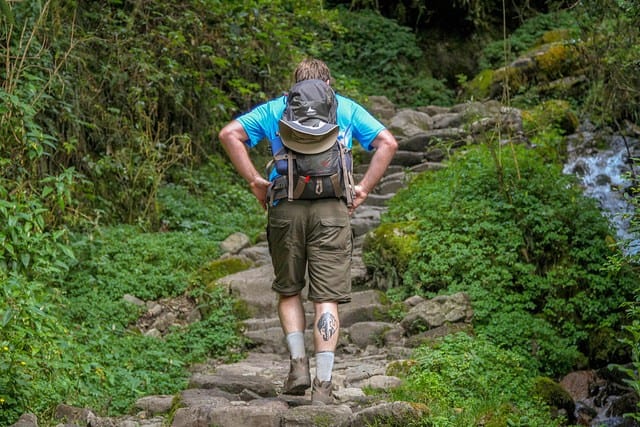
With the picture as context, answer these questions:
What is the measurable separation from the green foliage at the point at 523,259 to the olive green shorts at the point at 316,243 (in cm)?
234

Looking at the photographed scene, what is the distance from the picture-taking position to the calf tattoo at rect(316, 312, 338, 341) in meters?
4.58

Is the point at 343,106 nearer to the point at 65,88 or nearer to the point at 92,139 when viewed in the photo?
the point at 65,88

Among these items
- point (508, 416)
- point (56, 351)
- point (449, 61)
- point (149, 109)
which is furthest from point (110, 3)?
point (449, 61)

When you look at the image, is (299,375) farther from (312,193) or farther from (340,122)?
(340,122)

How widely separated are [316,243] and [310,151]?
20.6 inches

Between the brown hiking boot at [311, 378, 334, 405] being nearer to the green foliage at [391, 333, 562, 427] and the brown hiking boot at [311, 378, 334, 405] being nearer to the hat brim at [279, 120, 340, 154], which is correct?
the green foliage at [391, 333, 562, 427]

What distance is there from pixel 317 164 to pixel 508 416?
1877 mm

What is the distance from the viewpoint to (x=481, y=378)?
5586 mm

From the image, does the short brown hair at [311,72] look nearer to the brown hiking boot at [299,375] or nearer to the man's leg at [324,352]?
the man's leg at [324,352]

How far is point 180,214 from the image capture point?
10.3 meters

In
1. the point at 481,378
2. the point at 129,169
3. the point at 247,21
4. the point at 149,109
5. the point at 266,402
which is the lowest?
the point at 481,378

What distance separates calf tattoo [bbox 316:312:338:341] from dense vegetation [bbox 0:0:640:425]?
2.38 feet

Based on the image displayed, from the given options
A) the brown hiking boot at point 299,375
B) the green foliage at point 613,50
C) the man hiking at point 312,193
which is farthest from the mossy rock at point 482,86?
the brown hiking boot at point 299,375

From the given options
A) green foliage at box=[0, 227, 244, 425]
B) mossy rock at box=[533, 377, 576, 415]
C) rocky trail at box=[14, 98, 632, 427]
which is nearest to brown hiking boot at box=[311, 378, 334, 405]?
rocky trail at box=[14, 98, 632, 427]
